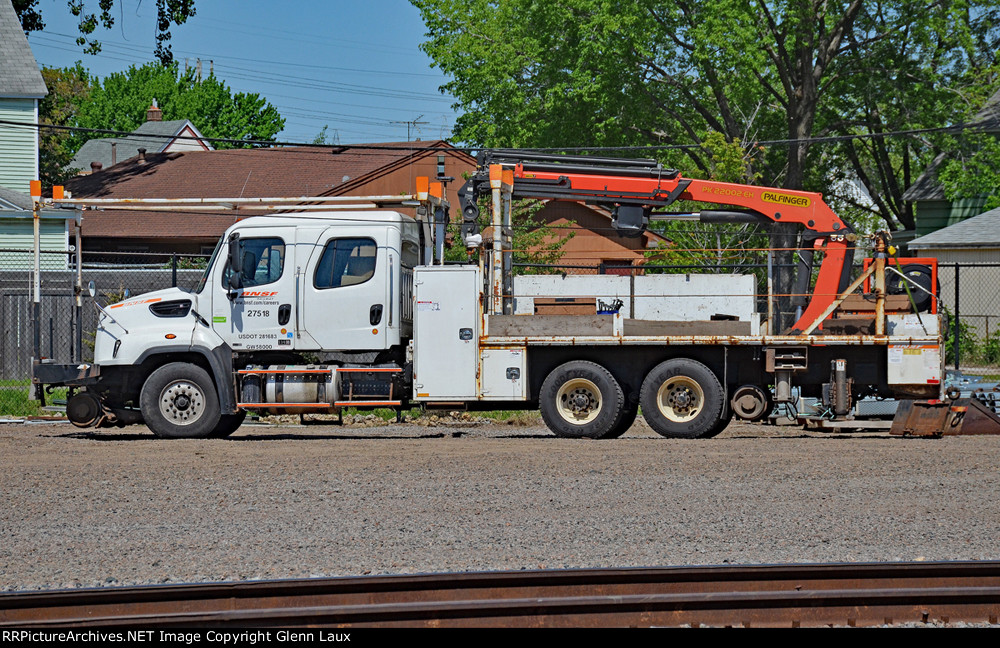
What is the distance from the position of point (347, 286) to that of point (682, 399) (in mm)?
4920

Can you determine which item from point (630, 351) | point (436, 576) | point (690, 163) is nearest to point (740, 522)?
point (436, 576)

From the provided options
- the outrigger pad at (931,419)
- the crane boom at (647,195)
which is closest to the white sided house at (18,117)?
the crane boom at (647,195)

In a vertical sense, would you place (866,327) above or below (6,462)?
above

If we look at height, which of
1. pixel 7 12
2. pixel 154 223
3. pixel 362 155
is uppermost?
pixel 7 12

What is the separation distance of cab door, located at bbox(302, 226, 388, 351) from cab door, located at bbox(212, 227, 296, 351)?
328 mm

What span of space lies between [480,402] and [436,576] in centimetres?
889

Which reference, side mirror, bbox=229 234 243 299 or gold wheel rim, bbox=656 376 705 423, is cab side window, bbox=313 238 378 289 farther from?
gold wheel rim, bbox=656 376 705 423

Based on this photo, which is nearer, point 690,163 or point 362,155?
point 690,163

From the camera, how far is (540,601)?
22.3 ft

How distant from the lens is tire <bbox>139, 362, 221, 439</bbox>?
15.7 m

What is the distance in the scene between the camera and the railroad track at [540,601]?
6.64 m

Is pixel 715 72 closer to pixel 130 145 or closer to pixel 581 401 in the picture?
pixel 581 401

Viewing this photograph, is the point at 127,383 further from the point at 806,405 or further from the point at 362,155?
the point at 362,155

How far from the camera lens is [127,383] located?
15.9 m
